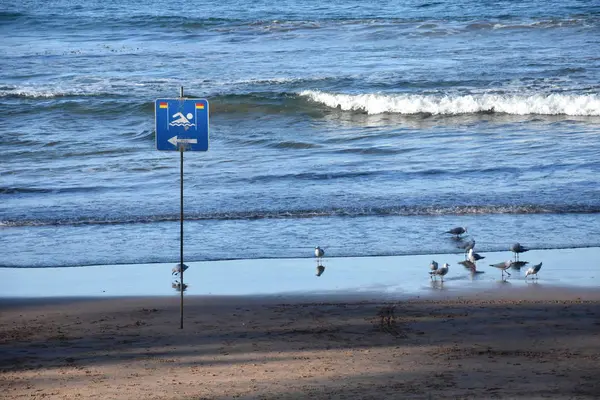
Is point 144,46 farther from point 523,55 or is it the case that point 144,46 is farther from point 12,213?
point 12,213

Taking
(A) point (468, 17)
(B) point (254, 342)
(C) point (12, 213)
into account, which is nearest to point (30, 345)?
(B) point (254, 342)

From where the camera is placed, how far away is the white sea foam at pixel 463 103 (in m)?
22.7

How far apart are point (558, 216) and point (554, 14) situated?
85.1ft

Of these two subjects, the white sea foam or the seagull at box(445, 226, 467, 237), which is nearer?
the seagull at box(445, 226, 467, 237)

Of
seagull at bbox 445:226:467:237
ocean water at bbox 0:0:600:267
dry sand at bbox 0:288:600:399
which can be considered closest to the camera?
dry sand at bbox 0:288:600:399

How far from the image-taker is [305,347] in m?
8.68

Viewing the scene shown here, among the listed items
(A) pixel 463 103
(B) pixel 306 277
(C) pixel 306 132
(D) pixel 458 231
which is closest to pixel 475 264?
(D) pixel 458 231

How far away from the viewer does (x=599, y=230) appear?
42.0ft

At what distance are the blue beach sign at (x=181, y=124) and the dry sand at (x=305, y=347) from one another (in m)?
1.65

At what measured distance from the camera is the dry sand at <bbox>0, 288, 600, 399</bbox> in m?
7.64

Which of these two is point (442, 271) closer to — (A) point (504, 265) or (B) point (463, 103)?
(A) point (504, 265)

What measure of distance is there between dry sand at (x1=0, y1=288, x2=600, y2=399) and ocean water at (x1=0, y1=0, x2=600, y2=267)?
2146 millimetres

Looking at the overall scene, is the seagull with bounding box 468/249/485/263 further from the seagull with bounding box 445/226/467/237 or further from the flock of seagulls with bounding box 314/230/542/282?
the seagull with bounding box 445/226/467/237

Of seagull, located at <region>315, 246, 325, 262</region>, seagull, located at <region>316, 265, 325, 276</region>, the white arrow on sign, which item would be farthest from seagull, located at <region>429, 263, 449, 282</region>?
the white arrow on sign
